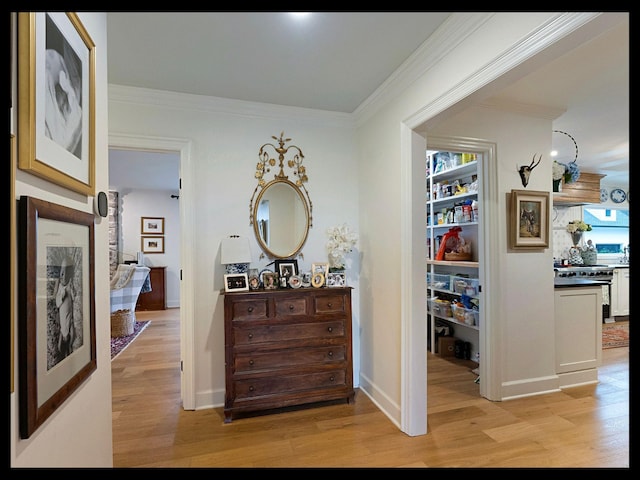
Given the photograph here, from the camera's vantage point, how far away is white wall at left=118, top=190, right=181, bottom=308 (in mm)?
6422

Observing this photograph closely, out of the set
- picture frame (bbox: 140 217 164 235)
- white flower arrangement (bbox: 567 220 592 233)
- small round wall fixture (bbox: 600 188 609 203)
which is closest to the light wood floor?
white flower arrangement (bbox: 567 220 592 233)

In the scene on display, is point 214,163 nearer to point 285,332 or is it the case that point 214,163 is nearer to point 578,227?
point 285,332

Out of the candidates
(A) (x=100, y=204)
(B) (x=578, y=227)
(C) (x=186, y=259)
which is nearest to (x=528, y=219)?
(C) (x=186, y=259)

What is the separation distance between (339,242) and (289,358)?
39.0 inches

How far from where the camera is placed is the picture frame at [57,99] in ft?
2.60

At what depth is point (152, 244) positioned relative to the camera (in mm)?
6562

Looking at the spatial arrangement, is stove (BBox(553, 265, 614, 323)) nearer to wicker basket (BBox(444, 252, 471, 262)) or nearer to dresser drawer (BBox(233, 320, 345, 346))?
wicker basket (BBox(444, 252, 471, 262))

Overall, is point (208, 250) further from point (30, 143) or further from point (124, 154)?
point (124, 154)

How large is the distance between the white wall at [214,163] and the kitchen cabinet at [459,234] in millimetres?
1640

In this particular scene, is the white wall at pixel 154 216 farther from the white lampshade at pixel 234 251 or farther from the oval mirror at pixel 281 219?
the white lampshade at pixel 234 251

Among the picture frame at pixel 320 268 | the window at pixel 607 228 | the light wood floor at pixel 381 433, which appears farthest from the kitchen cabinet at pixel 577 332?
the window at pixel 607 228

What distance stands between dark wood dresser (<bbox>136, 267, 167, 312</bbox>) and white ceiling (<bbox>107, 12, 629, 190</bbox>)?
4717 millimetres

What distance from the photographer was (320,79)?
2.27m
